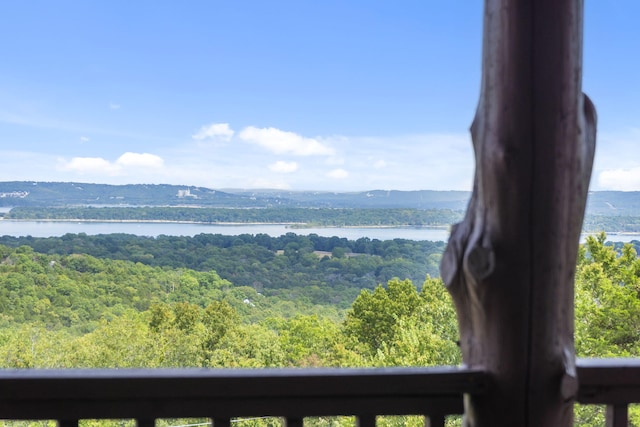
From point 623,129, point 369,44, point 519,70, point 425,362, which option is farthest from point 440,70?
point 519,70

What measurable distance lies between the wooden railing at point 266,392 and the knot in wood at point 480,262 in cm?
18

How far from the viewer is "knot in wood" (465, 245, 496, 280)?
2.73 ft

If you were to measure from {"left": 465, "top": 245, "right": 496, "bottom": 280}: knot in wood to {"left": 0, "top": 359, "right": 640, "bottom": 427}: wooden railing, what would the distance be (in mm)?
178

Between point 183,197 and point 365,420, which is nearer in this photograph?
point 365,420

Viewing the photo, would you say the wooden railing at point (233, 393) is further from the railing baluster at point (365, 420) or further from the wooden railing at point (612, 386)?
the wooden railing at point (612, 386)

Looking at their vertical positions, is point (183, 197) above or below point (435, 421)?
above

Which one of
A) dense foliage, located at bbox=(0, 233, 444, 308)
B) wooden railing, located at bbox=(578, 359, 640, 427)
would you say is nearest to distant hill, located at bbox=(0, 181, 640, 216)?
dense foliage, located at bbox=(0, 233, 444, 308)

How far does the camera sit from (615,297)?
6742 millimetres

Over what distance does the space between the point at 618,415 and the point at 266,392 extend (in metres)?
0.62

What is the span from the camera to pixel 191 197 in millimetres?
7082

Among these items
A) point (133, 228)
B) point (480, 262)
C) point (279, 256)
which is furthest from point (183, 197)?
point (480, 262)

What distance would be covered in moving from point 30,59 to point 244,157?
764 cm

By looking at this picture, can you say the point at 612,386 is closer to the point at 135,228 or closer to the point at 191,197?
the point at 135,228

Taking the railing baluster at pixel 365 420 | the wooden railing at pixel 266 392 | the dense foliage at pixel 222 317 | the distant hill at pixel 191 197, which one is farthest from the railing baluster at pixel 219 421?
the dense foliage at pixel 222 317
